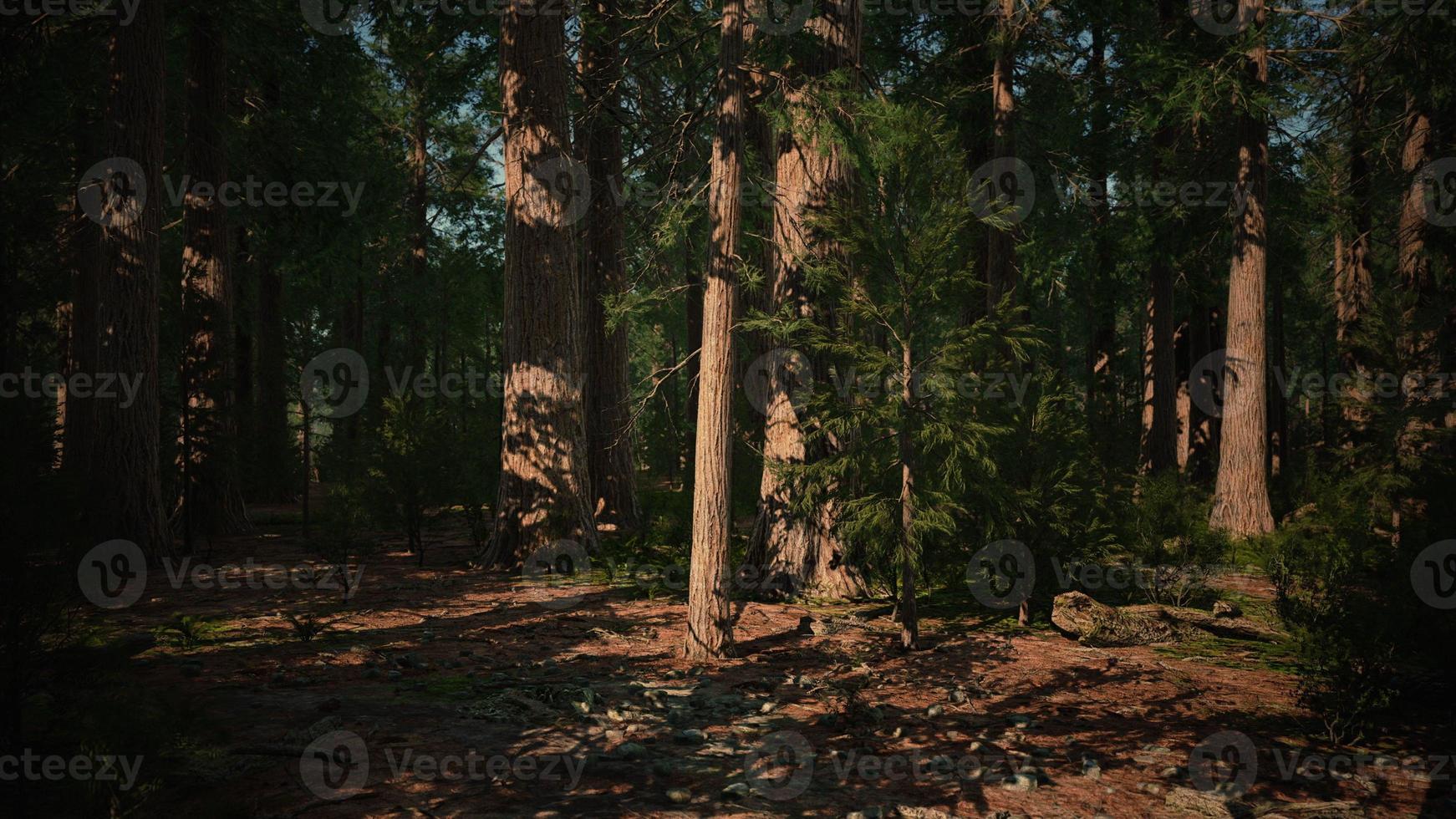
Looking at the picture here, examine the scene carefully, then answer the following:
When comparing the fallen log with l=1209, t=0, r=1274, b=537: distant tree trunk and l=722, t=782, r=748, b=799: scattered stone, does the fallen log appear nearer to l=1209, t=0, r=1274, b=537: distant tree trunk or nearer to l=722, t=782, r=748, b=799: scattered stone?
l=722, t=782, r=748, b=799: scattered stone

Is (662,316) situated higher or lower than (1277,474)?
higher

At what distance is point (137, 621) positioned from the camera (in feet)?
26.8

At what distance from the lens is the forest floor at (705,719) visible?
468cm

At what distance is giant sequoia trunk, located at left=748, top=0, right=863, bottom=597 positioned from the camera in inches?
394

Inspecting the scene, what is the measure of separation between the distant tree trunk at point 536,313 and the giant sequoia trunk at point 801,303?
10.3ft

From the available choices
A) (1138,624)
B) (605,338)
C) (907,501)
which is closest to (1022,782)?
(907,501)

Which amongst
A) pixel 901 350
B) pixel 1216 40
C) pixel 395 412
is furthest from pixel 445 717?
pixel 1216 40

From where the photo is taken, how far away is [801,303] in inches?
396

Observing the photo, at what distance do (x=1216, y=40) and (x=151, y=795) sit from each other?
56.1 feet

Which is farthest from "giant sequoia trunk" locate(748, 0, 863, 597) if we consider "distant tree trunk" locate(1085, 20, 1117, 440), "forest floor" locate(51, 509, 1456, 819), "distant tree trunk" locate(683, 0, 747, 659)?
"distant tree trunk" locate(1085, 20, 1117, 440)

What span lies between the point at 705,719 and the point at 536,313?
7.07 m

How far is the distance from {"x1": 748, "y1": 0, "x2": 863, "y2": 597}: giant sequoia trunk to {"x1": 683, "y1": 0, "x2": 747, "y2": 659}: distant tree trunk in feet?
6.72

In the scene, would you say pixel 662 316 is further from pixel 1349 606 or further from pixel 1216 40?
pixel 1349 606

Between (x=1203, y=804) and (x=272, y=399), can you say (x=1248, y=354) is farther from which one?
(x=272, y=399)
